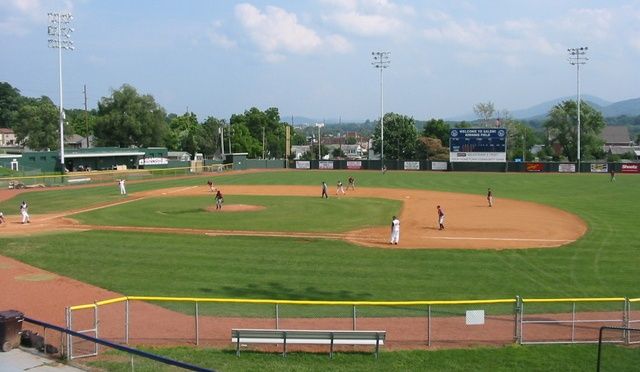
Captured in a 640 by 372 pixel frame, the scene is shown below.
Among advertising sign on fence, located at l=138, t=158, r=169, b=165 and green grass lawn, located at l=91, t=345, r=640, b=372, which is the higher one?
advertising sign on fence, located at l=138, t=158, r=169, b=165

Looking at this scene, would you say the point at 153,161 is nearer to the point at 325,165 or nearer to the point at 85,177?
the point at 85,177

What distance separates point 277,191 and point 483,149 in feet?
121

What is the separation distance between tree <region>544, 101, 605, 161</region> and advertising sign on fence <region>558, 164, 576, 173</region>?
29974 mm

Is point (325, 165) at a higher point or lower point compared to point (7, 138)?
lower

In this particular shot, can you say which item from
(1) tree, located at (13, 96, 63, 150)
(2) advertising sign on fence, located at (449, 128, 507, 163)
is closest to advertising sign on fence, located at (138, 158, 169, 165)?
(1) tree, located at (13, 96, 63, 150)

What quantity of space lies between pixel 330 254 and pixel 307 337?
520 inches

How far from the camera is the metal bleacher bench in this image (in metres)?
13.4

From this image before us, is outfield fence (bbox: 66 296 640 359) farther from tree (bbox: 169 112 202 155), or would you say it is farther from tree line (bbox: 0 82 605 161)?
tree (bbox: 169 112 202 155)

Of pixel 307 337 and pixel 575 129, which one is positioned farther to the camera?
pixel 575 129

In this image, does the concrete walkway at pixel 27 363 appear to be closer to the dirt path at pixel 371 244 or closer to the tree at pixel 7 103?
the dirt path at pixel 371 244

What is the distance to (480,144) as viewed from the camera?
83.1m

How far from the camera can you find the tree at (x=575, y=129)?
11569 cm

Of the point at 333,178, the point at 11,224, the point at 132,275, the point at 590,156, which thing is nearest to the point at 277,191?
the point at 333,178

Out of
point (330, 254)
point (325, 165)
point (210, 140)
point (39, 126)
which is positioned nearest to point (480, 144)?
point (325, 165)
